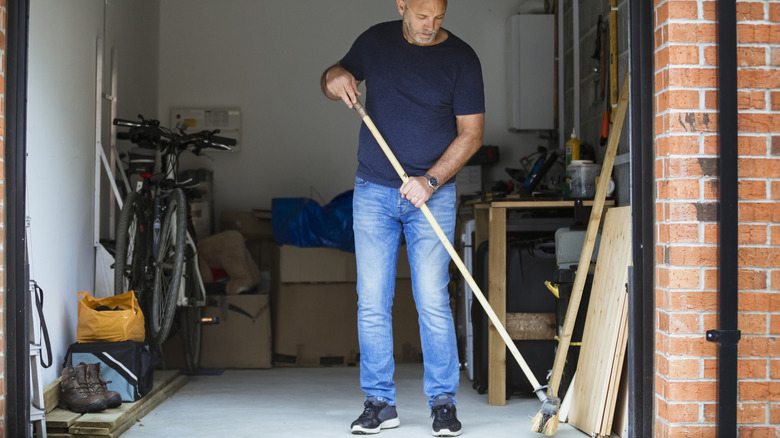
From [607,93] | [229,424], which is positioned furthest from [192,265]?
[607,93]

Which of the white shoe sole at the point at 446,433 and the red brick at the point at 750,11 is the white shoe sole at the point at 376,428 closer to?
the white shoe sole at the point at 446,433

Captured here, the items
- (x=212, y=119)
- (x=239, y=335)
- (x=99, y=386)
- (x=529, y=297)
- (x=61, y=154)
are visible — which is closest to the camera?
(x=99, y=386)

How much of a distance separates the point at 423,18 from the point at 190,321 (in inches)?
92.3

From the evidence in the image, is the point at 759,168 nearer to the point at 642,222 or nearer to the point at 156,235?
the point at 642,222

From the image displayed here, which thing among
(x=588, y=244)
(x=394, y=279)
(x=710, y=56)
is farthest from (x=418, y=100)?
(x=710, y=56)

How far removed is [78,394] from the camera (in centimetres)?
303

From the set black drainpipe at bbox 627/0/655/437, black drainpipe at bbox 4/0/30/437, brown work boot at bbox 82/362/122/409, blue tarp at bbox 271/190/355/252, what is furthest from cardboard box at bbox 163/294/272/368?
black drainpipe at bbox 627/0/655/437

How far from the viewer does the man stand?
2.98 m

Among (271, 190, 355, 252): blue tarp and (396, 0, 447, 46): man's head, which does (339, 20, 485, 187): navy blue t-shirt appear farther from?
(271, 190, 355, 252): blue tarp

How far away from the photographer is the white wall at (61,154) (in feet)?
10.2

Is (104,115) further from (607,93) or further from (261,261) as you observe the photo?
(607,93)

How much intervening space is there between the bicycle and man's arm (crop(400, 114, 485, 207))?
1.41 meters

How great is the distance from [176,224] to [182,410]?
0.89 metres

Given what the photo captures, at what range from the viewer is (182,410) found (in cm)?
344
